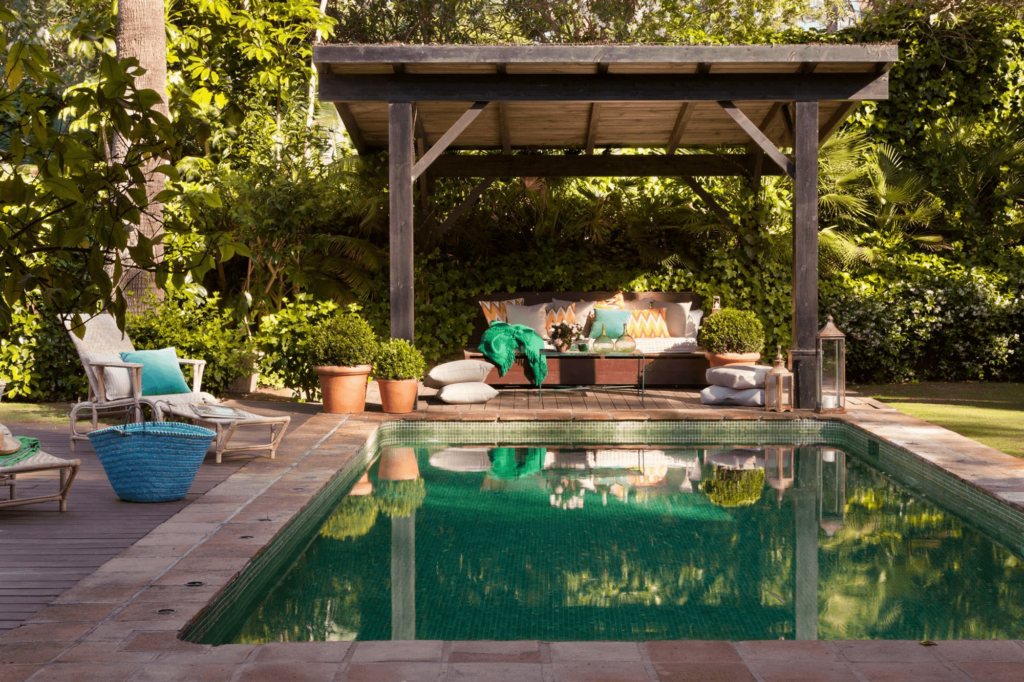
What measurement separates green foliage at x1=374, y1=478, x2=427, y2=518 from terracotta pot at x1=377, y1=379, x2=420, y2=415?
6.71ft

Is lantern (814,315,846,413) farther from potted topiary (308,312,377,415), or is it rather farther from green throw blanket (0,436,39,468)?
green throw blanket (0,436,39,468)

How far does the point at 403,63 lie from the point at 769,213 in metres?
5.52

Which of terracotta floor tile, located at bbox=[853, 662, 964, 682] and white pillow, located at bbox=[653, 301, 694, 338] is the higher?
white pillow, located at bbox=[653, 301, 694, 338]

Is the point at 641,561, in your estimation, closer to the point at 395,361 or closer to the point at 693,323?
the point at 395,361

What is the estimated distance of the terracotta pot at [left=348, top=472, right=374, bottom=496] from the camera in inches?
224

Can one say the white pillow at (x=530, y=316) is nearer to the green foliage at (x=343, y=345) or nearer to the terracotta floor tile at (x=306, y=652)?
the green foliage at (x=343, y=345)

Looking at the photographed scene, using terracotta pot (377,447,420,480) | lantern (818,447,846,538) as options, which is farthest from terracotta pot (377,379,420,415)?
lantern (818,447,846,538)

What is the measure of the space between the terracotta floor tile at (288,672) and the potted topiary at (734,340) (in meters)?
7.19

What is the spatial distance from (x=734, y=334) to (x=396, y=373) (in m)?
3.48

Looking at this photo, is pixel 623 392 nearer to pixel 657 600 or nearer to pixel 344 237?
pixel 344 237

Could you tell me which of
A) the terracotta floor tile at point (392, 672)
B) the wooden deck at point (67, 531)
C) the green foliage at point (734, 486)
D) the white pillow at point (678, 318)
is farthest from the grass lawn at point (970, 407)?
the wooden deck at point (67, 531)

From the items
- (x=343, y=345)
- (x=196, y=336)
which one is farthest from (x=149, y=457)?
(x=196, y=336)

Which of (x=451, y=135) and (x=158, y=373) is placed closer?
(x=158, y=373)

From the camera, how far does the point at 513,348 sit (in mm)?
9312
